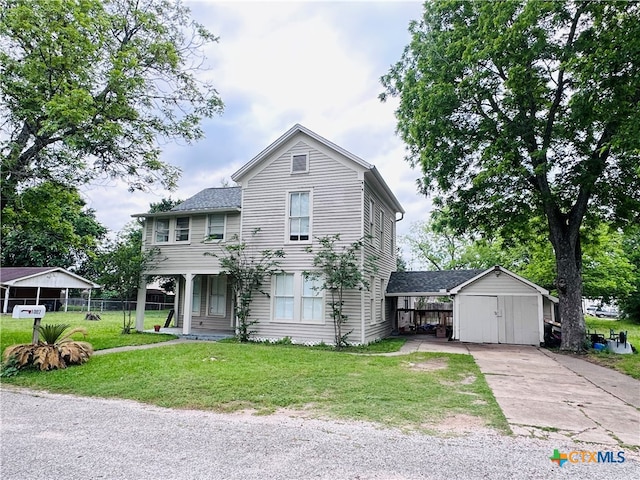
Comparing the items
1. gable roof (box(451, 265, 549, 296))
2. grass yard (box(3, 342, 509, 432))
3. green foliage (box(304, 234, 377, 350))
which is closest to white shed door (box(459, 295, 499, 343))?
gable roof (box(451, 265, 549, 296))

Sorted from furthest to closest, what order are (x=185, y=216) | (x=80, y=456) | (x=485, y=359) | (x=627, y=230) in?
(x=185, y=216) → (x=627, y=230) → (x=485, y=359) → (x=80, y=456)

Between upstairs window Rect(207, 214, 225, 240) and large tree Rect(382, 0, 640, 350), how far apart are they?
8020mm

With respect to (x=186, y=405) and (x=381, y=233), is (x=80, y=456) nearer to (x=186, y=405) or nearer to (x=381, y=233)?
(x=186, y=405)

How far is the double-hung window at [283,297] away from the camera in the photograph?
13281mm

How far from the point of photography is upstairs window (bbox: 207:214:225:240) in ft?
48.1

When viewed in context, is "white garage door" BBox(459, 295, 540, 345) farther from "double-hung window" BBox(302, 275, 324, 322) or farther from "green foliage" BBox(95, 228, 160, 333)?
"green foliage" BBox(95, 228, 160, 333)

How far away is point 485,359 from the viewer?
10.6 meters

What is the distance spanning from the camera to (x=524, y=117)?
488 inches

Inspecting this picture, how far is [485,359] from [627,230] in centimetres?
862

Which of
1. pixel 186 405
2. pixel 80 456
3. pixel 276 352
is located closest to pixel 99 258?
pixel 276 352

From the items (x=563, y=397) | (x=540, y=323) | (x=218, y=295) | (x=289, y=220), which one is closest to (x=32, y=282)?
(x=218, y=295)

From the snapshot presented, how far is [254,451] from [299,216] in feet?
32.5

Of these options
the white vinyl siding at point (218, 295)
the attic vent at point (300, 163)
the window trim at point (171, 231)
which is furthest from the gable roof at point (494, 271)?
the window trim at point (171, 231)

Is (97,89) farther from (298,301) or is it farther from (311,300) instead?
(311,300)
